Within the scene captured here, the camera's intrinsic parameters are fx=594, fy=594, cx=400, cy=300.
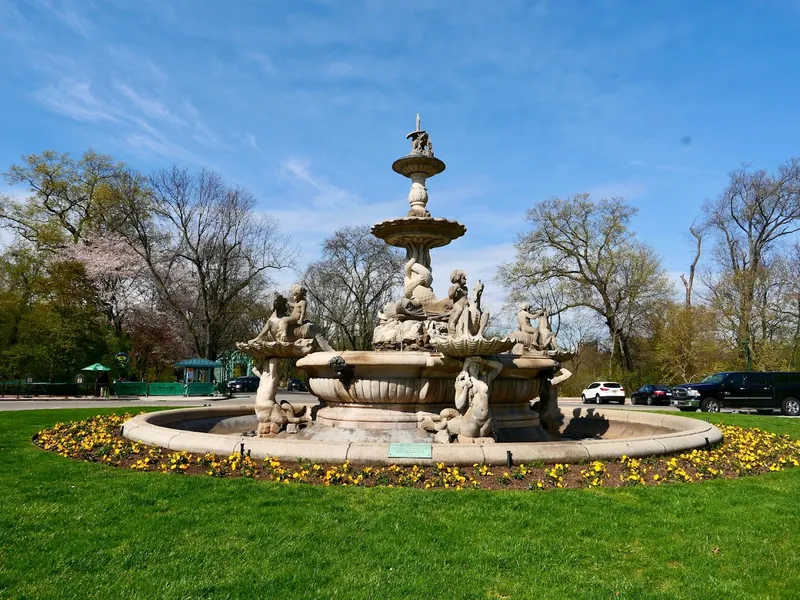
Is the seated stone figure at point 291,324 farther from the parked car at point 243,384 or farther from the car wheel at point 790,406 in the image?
the parked car at point 243,384

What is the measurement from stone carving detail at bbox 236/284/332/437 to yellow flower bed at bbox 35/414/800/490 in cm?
221

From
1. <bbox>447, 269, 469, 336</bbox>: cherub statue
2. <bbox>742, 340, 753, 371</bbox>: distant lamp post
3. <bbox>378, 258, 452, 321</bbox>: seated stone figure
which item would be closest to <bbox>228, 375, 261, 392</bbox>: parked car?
<bbox>742, 340, 753, 371</bbox>: distant lamp post

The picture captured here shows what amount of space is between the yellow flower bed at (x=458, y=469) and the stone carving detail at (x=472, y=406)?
1317mm

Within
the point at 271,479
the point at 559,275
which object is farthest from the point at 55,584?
the point at 559,275

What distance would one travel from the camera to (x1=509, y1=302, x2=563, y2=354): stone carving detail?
1112 centimetres

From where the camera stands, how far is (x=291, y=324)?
405 inches

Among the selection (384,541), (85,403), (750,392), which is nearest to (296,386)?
(85,403)

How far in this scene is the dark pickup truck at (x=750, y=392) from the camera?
21.9 m

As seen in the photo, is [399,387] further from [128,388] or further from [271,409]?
[128,388]

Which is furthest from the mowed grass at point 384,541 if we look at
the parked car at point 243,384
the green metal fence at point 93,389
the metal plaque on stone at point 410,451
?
the parked car at point 243,384

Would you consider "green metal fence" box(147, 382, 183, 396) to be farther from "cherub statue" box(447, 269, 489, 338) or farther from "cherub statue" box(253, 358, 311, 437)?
"cherub statue" box(447, 269, 489, 338)

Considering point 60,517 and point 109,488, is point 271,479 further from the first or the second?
point 60,517

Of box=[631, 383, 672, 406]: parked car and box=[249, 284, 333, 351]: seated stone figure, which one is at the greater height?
box=[249, 284, 333, 351]: seated stone figure

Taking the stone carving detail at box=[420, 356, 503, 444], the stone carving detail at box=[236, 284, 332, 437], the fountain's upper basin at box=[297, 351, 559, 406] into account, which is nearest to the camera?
the stone carving detail at box=[420, 356, 503, 444]
